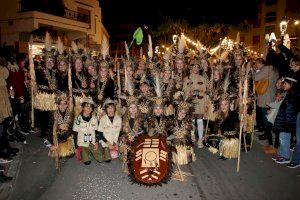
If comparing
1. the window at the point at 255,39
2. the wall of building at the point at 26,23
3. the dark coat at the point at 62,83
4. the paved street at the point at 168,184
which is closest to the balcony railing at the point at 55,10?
the wall of building at the point at 26,23

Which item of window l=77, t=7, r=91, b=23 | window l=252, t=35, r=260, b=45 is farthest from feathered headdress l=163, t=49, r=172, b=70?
window l=252, t=35, r=260, b=45

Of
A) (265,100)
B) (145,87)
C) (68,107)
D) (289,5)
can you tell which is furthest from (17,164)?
(289,5)

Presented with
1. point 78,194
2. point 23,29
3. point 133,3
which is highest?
point 133,3

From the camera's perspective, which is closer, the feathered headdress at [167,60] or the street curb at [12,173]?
the street curb at [12,173]

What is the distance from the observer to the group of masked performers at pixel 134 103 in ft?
19.3

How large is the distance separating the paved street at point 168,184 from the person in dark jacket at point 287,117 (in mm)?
464

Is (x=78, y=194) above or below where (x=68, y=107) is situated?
below

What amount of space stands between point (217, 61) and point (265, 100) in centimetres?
152

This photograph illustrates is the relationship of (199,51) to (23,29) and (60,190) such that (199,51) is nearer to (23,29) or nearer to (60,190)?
(60,190)

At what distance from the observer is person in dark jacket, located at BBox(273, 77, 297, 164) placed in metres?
5.39

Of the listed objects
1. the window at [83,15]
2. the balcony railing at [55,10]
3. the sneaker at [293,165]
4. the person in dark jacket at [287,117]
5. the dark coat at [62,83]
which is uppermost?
the window at [83,15]

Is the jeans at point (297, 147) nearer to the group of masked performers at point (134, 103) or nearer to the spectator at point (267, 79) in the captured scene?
the group of masked performers at point (134, 103)

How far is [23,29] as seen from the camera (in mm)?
20281

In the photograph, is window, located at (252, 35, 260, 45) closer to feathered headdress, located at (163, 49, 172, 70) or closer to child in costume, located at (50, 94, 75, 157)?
feathered headdress, located at (163, 49, 172, 70)
